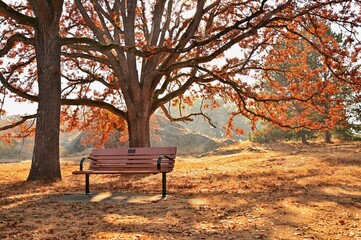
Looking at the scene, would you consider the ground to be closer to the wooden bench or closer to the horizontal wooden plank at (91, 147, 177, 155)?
the wooden bench

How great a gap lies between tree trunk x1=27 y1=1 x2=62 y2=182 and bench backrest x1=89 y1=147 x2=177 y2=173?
7.74 ft

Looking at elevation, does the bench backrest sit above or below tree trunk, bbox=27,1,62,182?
below

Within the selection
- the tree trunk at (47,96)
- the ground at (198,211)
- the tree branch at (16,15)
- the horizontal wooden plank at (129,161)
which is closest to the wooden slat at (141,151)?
the horizontal wooden plank at (129,161)

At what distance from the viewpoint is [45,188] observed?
9.59 meters

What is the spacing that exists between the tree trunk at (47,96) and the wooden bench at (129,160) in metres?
2.33

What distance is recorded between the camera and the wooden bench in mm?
8274

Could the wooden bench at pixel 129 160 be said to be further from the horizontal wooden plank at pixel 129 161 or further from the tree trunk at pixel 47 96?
the tree trunk at pixel 47 96

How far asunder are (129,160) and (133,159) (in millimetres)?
113

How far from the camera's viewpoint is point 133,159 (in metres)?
8.79

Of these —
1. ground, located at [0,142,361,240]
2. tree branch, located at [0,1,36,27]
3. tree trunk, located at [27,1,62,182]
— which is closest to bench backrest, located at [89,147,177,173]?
ground, located at [0,142,361,240]

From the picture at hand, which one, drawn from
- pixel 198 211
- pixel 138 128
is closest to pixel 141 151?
pixel 198 211

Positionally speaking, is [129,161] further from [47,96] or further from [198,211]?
[47,96]

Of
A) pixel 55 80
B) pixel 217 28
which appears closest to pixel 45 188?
pixel 55 80

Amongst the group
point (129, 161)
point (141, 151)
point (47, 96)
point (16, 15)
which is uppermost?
point (16, 15)
